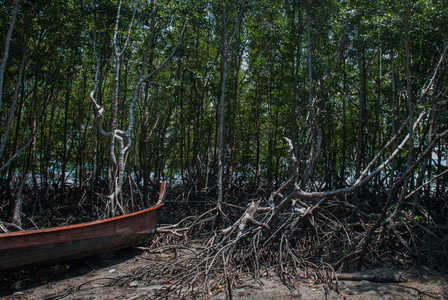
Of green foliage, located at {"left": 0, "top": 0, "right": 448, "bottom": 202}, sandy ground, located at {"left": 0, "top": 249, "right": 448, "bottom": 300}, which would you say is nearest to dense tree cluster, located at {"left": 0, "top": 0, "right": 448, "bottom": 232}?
green foliage, located at {"left": 0, "top": 0, "right": 448, "bottom": 202}

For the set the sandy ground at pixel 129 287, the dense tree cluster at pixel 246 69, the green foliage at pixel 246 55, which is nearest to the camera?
the sandy ground at pixel 129 287

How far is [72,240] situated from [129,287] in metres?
1.04

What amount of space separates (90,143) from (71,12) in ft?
25.9

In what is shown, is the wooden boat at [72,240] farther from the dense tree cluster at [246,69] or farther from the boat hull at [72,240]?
the dense tree cluster at [246,69]

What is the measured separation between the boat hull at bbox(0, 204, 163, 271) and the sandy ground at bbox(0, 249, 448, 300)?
360mm

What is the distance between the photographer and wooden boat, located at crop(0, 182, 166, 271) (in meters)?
3.98

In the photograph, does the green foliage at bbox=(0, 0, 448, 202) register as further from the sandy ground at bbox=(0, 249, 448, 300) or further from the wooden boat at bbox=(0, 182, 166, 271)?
the sandy ground at bbox=(0, 249, 448, 300)

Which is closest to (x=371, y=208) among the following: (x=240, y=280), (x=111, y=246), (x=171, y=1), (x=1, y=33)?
(x=240, y=280)

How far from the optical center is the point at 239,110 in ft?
38.2

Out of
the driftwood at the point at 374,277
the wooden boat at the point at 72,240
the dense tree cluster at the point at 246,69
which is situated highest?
the dense tree cluster at the point at 246,69

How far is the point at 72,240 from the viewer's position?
447 centimetres

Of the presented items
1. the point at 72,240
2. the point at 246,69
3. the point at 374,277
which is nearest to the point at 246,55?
the point at 246,69

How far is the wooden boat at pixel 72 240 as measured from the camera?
398cm

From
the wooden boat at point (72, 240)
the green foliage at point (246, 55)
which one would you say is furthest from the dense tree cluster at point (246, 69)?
the wooden boat at point (72, 240)
